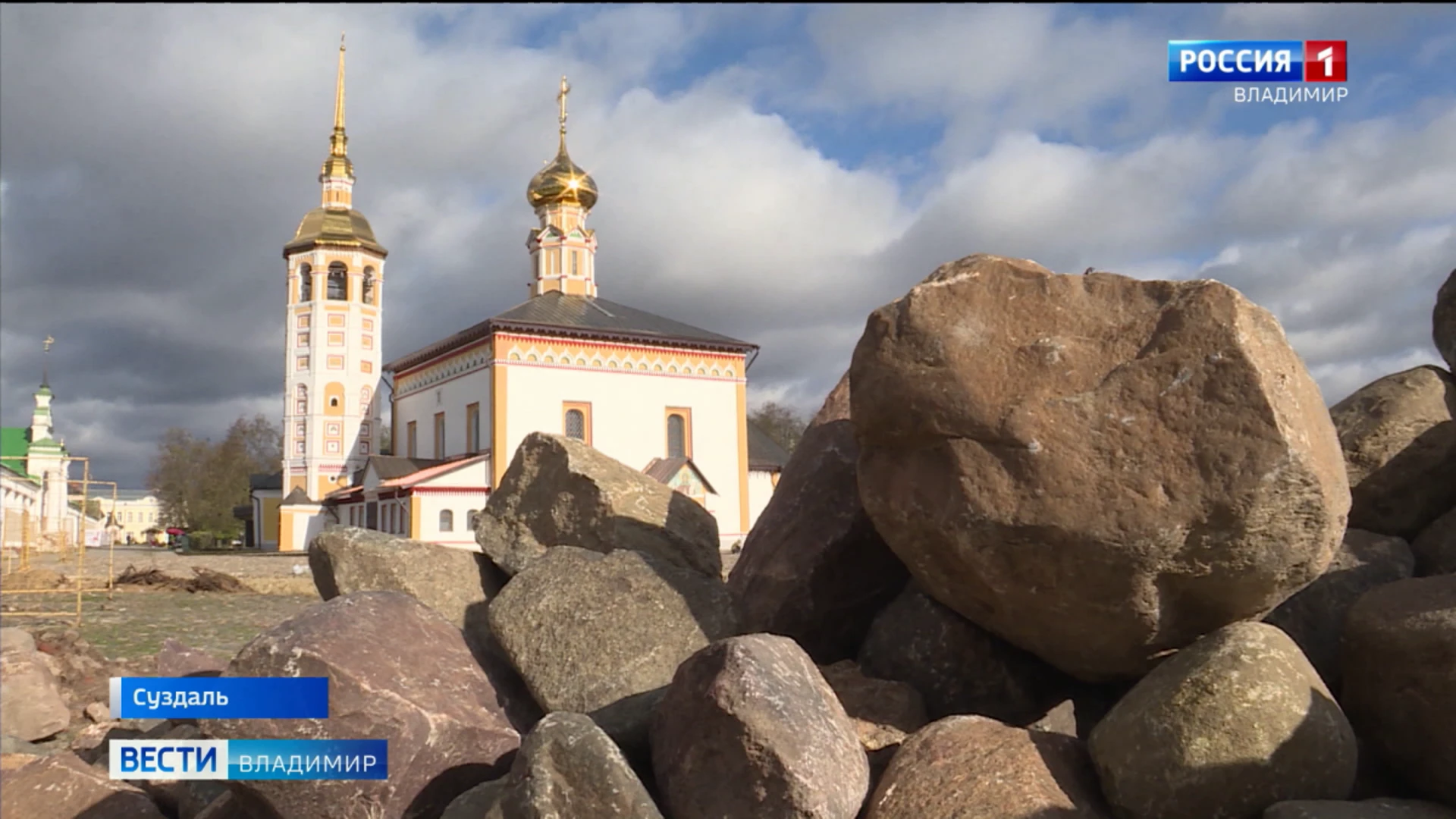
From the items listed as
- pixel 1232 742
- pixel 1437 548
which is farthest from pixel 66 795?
pixel 1437 548

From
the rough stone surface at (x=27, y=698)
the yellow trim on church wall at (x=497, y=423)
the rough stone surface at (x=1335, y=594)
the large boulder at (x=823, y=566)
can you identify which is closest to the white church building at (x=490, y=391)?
the yellow trim on church wall at (x=497, y=423)

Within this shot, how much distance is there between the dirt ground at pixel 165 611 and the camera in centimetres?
1222

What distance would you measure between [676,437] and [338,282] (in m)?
16.2

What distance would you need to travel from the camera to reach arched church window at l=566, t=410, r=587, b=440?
34.5 m

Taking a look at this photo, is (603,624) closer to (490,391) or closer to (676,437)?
(490,391)

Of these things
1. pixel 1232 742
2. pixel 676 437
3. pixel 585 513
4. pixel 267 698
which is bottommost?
pixel 1232 742

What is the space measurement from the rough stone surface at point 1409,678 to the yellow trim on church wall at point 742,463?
32.2 m

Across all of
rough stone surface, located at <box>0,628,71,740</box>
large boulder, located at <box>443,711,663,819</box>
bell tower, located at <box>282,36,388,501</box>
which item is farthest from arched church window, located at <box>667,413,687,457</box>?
large boulder, located at <box>443,711,663,819</box>

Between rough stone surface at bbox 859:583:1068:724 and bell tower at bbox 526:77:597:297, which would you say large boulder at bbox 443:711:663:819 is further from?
bell tower at bbox 526:77:597:297

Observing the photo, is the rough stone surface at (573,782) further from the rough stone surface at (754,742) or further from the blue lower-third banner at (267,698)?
the blue lower-third banner at (267,698)

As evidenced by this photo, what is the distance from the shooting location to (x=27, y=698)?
7875mm

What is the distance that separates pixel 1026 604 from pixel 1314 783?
1096 millimetres

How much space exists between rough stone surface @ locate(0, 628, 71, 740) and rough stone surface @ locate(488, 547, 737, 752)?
15.6ft

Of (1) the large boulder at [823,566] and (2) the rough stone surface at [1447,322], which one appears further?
(2) the rough stone surface at [1447,322]
